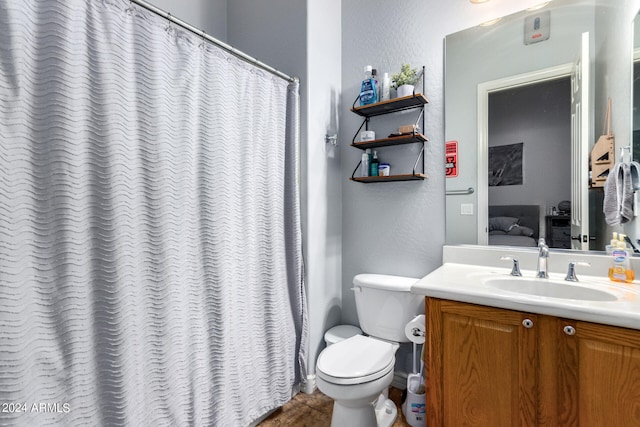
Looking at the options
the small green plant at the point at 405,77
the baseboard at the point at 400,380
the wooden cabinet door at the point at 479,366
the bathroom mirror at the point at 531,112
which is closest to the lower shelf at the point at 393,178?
the bathroom mirror at the point at 531,112

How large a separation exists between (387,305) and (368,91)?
1.27m

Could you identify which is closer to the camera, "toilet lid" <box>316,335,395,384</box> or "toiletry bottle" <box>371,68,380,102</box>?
"toilet lid" <box>316,335,395,384</box>

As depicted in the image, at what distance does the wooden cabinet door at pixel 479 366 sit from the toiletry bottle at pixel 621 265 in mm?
565

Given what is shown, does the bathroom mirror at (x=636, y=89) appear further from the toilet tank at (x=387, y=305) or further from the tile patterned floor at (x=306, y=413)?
the tile patterned floor at (x=306, y=413)

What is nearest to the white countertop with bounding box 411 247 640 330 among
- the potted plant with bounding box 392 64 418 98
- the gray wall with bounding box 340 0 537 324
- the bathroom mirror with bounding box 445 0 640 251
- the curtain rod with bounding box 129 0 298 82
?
the bathroom mirror with bounding box 445 0 640 251

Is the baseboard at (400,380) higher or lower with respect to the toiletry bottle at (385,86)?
lower

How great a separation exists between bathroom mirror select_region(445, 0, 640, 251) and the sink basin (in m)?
0.28

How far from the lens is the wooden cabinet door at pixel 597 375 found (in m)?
0.85

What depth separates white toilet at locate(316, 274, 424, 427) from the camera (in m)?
1.25

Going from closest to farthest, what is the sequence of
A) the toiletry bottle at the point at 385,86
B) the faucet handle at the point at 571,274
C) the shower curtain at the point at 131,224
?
the shower curtain at the point at 131,224 < the faucet handle at the point at 571,274 < the toiletry bottle at the point at 385,86

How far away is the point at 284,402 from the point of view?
1.61 meters

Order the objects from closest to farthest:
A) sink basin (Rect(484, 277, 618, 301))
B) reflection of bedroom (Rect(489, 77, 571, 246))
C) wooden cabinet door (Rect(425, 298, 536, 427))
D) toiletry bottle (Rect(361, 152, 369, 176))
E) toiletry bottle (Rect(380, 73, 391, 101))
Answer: wooden cabinet door (Rect(425, 298, 536, 427)) < sink basin (Rect(484, 277, 618, 301)) < reflection of bedroom (Rect(489, 77, 571, 246)) < toiletry bottle (Rect(380, 73, 391, 101)) < toiletry bottle (Rect(361, 152, 369, 176))

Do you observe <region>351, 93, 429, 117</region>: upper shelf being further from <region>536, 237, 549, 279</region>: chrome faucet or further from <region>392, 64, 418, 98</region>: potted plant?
<region>536, 237, 549, 279</region>: chrome faucet

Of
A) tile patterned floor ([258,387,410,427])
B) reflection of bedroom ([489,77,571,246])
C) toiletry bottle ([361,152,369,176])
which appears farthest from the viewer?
toiletry bottle ([361,152,369,176])
